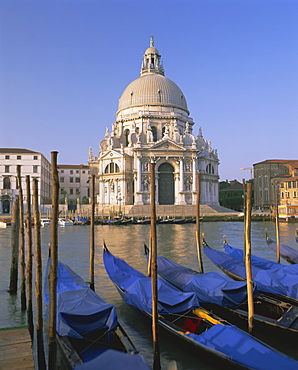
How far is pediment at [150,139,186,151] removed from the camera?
45938mm

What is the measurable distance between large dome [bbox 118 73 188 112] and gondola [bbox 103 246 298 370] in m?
44.1

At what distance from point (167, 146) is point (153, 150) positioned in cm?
179

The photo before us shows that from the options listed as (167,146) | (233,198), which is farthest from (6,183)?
(233,198)

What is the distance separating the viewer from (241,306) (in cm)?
794

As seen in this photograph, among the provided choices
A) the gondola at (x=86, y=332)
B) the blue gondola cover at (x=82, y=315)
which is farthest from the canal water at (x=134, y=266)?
the blue gondola cover at (x=82, y=315)

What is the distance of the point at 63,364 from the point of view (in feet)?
19.0

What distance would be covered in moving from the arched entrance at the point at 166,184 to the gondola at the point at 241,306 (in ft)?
125

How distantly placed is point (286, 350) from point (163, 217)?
111 ft

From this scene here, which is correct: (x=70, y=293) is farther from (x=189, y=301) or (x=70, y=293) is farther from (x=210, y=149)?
(x=210, y=149)

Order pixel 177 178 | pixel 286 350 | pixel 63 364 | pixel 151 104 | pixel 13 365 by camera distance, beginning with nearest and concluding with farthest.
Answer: pixel 13 365 < pixel 63 364 < pixel 286 350 < pixel 177 178 < pixel 151 104

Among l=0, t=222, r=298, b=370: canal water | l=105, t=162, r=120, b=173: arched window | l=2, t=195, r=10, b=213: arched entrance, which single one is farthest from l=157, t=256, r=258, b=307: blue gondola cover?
l=2, t=195, r=10, b=213: arched entrance

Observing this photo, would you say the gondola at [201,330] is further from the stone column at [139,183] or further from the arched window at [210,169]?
the arched window at [210,169]

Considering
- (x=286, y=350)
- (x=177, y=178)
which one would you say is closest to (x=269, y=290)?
(x=286, y=350)

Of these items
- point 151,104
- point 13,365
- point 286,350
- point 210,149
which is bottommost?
point 286,350
